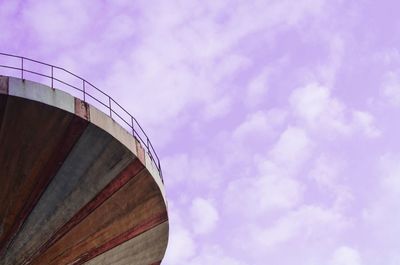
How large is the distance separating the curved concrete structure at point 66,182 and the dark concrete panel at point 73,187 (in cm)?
3

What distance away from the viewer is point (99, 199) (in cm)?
1522

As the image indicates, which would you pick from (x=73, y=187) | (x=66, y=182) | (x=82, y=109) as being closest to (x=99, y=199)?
(x=73, y=187)

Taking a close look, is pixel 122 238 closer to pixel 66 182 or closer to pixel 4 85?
pixel 66 182

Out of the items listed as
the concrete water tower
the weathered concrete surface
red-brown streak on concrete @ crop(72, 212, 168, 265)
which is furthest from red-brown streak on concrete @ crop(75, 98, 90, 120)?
the weathered concrete surface

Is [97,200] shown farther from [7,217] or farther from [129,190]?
[7,217]

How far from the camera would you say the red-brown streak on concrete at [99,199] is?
15.1m

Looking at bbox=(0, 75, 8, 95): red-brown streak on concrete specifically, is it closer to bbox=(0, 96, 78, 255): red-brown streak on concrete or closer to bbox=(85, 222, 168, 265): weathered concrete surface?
bbox=(0, 96, 78, 255): red-brown streak on concrete

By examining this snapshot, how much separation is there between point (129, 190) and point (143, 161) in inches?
37.6

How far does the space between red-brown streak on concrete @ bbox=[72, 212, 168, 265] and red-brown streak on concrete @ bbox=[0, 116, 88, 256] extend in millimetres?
2555

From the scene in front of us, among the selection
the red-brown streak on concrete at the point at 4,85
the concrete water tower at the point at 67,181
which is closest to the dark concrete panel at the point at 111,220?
the concrete water tower at the point at 67,181

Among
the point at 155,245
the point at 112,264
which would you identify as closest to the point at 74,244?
the point at 112,264

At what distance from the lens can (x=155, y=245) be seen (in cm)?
1792

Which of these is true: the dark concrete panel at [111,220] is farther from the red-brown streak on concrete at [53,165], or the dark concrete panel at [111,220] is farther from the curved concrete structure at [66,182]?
the red-brown streak on concrete at [53,165]

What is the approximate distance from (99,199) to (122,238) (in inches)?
77.0
